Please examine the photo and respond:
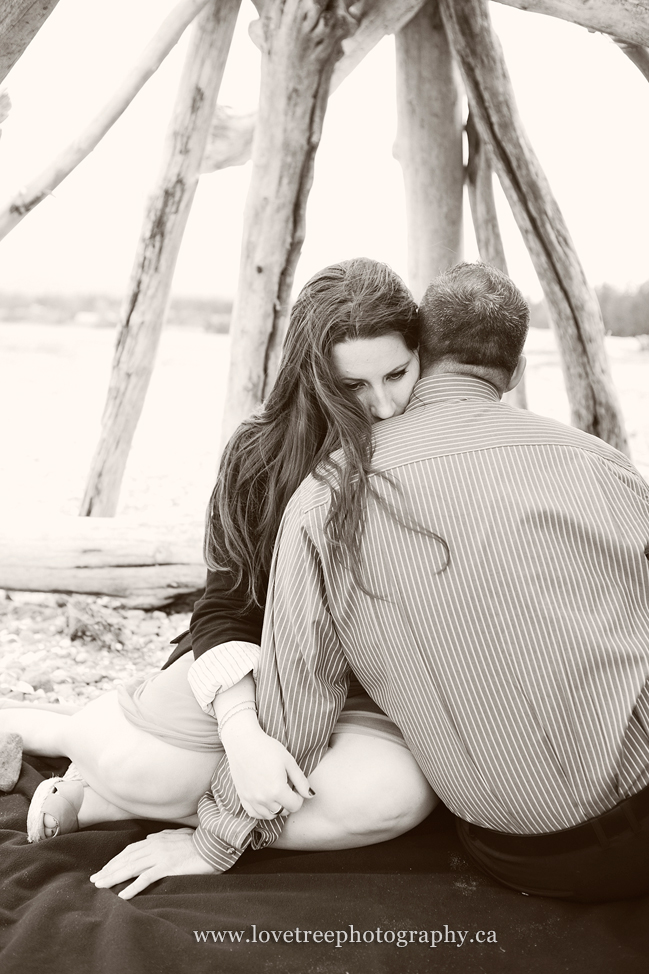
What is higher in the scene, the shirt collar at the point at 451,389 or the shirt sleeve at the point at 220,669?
the shirt collar at the point at 451,389

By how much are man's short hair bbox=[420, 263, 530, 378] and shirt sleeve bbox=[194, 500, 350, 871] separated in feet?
1.34

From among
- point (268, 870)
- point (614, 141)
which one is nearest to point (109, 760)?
point (268, 870)

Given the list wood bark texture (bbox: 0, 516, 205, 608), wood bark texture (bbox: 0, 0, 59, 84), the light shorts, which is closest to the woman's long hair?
the light shorts

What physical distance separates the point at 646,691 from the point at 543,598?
0.22 m

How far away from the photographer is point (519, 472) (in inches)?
52.2

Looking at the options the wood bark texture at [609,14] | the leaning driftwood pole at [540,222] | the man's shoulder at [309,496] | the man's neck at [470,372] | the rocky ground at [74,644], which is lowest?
the rocky ground at [74,644]

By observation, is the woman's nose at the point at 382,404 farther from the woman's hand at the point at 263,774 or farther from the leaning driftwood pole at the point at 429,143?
the leaning driftwood pole at the point at 429,143

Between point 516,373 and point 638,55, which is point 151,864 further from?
point 638,55

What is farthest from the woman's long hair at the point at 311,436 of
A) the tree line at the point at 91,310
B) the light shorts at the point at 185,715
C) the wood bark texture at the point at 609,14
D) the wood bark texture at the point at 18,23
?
the tree line at the point at 91,310

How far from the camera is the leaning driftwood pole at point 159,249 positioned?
3.10 meters

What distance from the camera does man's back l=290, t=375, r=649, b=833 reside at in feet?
4.19

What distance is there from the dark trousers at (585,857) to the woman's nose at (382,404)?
752mm

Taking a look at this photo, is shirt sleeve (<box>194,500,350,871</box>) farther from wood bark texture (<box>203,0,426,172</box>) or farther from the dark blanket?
wood bark texture (<box>203,0,426,172</box>)

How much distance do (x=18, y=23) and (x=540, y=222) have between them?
2.00 metres
